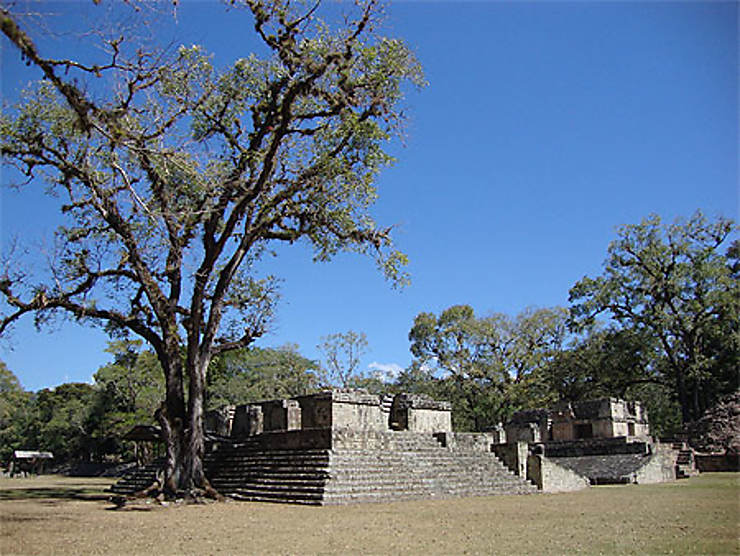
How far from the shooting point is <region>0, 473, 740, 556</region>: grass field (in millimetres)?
6957

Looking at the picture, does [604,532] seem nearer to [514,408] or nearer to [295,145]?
[295,145]

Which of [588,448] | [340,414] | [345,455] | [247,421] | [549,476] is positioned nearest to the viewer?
[345,455]

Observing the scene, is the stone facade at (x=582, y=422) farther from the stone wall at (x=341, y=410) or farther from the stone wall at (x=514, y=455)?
the stone wall at (x=341, y=410)

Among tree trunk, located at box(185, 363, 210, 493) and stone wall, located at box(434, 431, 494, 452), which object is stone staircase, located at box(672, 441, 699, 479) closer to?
stone wall, located at box(434, 431, 494, 452)

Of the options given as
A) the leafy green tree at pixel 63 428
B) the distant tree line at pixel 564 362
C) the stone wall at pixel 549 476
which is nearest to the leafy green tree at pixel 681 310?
the distant tree line at pixel 564 362

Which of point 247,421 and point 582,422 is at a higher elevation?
point 247,421

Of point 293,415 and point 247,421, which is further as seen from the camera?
point 247,421

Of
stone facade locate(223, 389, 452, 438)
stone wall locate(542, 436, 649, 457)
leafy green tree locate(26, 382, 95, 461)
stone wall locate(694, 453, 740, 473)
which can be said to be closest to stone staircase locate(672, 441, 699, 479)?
stone wall locate(694, 453, 740, 473)

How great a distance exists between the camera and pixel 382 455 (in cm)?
1525

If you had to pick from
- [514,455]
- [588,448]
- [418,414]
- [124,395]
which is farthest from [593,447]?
[124,395]

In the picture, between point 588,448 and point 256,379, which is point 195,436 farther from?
point 256,379

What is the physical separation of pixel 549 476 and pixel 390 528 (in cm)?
1084

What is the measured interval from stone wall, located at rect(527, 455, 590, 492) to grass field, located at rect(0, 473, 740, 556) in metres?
4.53

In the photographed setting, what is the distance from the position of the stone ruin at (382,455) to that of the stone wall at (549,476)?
0.10 ft
